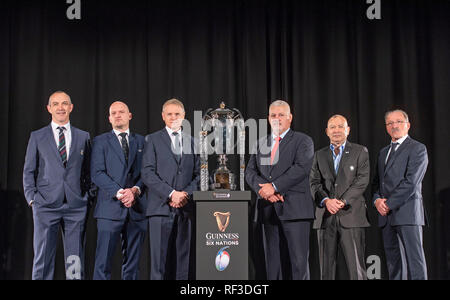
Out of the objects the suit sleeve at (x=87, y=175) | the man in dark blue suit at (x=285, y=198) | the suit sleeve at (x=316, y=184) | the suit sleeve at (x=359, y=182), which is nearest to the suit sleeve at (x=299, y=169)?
the man in dark blue suit at (x=285, y=198)

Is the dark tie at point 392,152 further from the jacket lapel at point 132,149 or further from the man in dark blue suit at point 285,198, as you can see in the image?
the jacket lapel at point 132,149

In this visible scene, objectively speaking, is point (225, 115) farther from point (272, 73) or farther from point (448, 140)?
point (448, 140)

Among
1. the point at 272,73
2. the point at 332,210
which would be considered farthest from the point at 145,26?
the point at 332,210

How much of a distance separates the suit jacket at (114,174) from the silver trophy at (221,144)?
667 millimetres

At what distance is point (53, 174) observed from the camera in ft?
17.0

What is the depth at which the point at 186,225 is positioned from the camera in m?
5.04

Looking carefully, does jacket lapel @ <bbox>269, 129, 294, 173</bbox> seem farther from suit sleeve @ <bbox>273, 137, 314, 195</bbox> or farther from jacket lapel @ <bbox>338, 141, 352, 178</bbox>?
jacket lapel @ <bbox>338, 141, 352, 178</bbox>

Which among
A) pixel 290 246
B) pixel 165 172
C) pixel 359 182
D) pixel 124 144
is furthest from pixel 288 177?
pixel 124 144

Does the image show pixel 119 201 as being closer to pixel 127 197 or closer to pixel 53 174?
pixel 127 197

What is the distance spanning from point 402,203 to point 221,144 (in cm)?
176

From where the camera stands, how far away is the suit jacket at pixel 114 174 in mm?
5082
